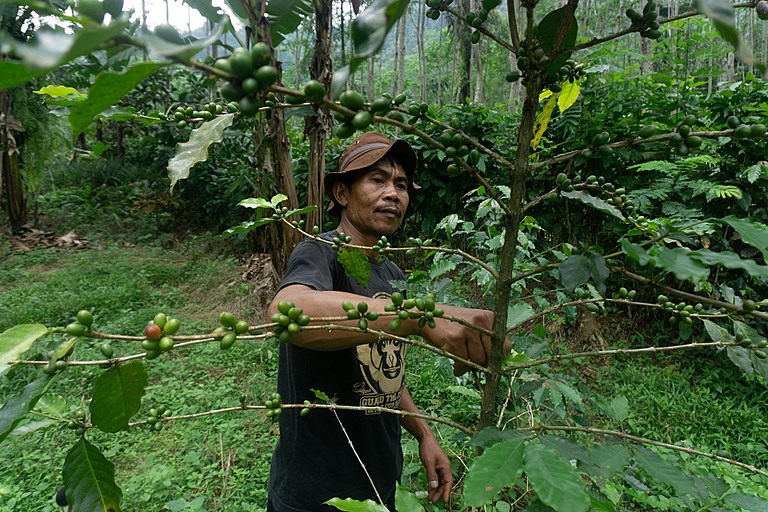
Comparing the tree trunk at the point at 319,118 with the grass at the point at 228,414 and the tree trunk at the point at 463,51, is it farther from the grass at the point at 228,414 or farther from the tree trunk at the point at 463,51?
the tree trunk at the point at 463,51

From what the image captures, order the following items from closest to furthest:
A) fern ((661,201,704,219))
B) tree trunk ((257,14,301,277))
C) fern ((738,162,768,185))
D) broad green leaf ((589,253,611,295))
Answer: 1. broad green leaf ((589,253,611,295))
2. tree trunk ((257,14,301,277))
3. fern ((738,162,768,185))
4. fern ((661,201,704,219))

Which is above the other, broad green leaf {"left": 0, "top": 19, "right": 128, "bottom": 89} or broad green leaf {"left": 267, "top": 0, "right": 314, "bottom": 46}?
broad green leaf {"left": 267, "top": 0, "right": 314, "bottom": 46}

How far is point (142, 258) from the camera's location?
6.46m

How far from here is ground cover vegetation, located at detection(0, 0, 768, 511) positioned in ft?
1.66

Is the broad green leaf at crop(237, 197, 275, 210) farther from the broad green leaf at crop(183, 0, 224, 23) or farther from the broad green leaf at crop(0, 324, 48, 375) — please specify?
the broad green leaf at crop(183, 0, 224, 23)

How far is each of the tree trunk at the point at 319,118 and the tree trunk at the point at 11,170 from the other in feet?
20.5

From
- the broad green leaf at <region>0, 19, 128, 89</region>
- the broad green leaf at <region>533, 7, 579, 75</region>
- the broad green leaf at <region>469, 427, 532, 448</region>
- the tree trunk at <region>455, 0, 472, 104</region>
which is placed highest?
the tree trunk at <region>455, 0, 472, 104</region>

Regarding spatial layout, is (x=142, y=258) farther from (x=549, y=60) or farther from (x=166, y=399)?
(x=549, y=60)

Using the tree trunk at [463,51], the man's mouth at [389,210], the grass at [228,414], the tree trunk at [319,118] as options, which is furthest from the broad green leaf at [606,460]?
the tree trunk at [463,51]

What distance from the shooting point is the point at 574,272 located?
20.9 inches

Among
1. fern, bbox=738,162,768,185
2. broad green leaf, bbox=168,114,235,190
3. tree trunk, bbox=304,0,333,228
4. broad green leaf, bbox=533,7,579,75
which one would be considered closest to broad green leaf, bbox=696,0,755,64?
broad green leaf, bbox=533,7,579,75

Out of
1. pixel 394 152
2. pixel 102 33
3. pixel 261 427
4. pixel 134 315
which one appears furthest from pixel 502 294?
pixel 134 315

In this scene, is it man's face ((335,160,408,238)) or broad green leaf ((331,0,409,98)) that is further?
man's face ((335,160,408,238))

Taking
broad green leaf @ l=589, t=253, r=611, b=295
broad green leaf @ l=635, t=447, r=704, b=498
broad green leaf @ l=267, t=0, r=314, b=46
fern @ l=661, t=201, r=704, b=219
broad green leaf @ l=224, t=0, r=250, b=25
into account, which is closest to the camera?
broad green leaf @ l=589, t=253, r=611, b=295
